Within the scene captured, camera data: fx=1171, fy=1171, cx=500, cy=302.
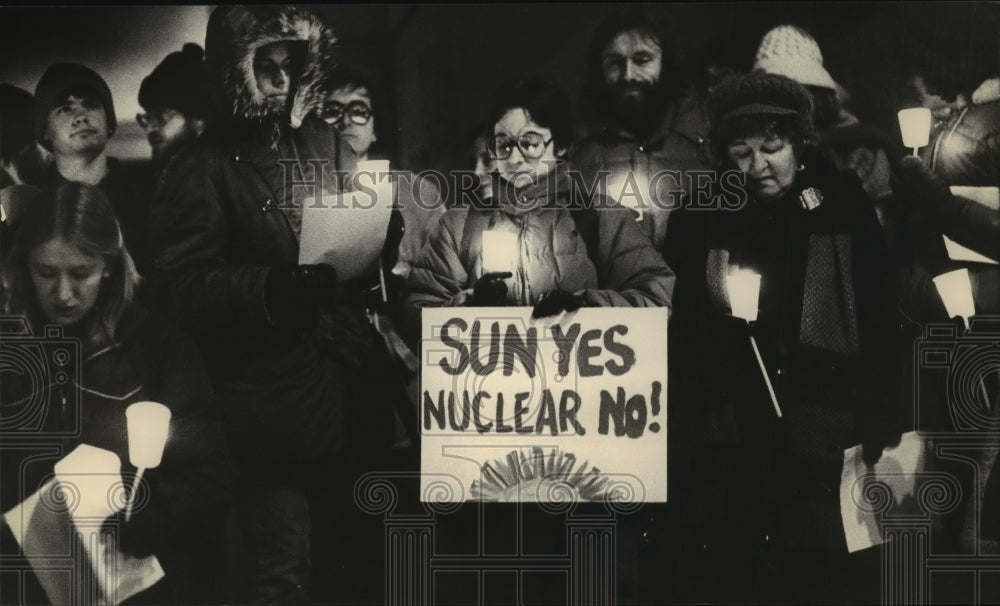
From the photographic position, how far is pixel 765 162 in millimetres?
4965

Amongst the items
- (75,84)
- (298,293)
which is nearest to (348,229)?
(298,293)

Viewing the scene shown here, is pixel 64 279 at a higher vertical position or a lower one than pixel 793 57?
lower

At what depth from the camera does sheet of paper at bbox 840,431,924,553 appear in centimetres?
498

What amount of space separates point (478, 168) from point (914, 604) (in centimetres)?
264

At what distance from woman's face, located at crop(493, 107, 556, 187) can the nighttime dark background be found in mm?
127

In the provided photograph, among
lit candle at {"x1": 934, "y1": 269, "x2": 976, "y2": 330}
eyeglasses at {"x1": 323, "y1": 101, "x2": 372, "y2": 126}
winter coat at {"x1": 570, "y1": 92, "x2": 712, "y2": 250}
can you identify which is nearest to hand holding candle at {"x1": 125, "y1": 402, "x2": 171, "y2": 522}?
eyeglasses at {"x1": 323, "y1": 101, "x2": 372, "y2": 126}

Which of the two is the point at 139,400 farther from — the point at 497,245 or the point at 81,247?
the point at 497,245

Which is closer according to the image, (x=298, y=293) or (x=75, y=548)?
(x=298, y=293)

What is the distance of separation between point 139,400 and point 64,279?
0.61 m

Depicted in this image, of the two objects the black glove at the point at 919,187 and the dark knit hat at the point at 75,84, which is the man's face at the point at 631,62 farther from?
the dark knit hat at the point at 75,84

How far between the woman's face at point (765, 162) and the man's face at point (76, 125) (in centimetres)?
270

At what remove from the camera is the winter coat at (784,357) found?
495 centimetres

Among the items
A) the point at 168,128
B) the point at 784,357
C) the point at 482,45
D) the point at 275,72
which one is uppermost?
the point at 482,45

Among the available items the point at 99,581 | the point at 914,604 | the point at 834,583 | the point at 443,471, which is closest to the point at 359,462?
the point at 443,471
